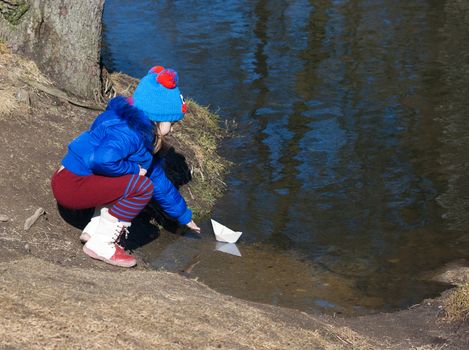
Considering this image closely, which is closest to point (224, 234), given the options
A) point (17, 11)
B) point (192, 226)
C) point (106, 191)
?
point (192, 226)

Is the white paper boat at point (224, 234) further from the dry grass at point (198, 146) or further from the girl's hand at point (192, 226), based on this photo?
the dry grass at point (198, 146)

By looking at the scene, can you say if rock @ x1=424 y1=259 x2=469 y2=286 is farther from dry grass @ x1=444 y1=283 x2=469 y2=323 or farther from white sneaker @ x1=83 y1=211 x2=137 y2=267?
white sneaker @ x1=83 y1=211 x2=137 y2=267

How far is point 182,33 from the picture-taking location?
1351 centimetres

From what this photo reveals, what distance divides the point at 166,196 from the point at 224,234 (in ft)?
2.59

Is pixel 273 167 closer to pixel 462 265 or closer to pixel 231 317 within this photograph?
pixel 462 265

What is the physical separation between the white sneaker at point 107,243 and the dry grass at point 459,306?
2.11 meters

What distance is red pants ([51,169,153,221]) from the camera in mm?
6047

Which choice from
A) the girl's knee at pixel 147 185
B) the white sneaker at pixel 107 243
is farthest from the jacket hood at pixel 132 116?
the white sneaker at pixel 107 243

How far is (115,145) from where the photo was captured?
5.93m

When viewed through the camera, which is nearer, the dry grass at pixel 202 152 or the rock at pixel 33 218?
the rock at pixel 33 218

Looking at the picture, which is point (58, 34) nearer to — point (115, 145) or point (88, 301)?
point (115, 145)

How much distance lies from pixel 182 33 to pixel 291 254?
23.1 feet

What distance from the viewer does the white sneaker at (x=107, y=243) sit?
6129 millimetres

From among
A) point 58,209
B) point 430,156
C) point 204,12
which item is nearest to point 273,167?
point 430,156
